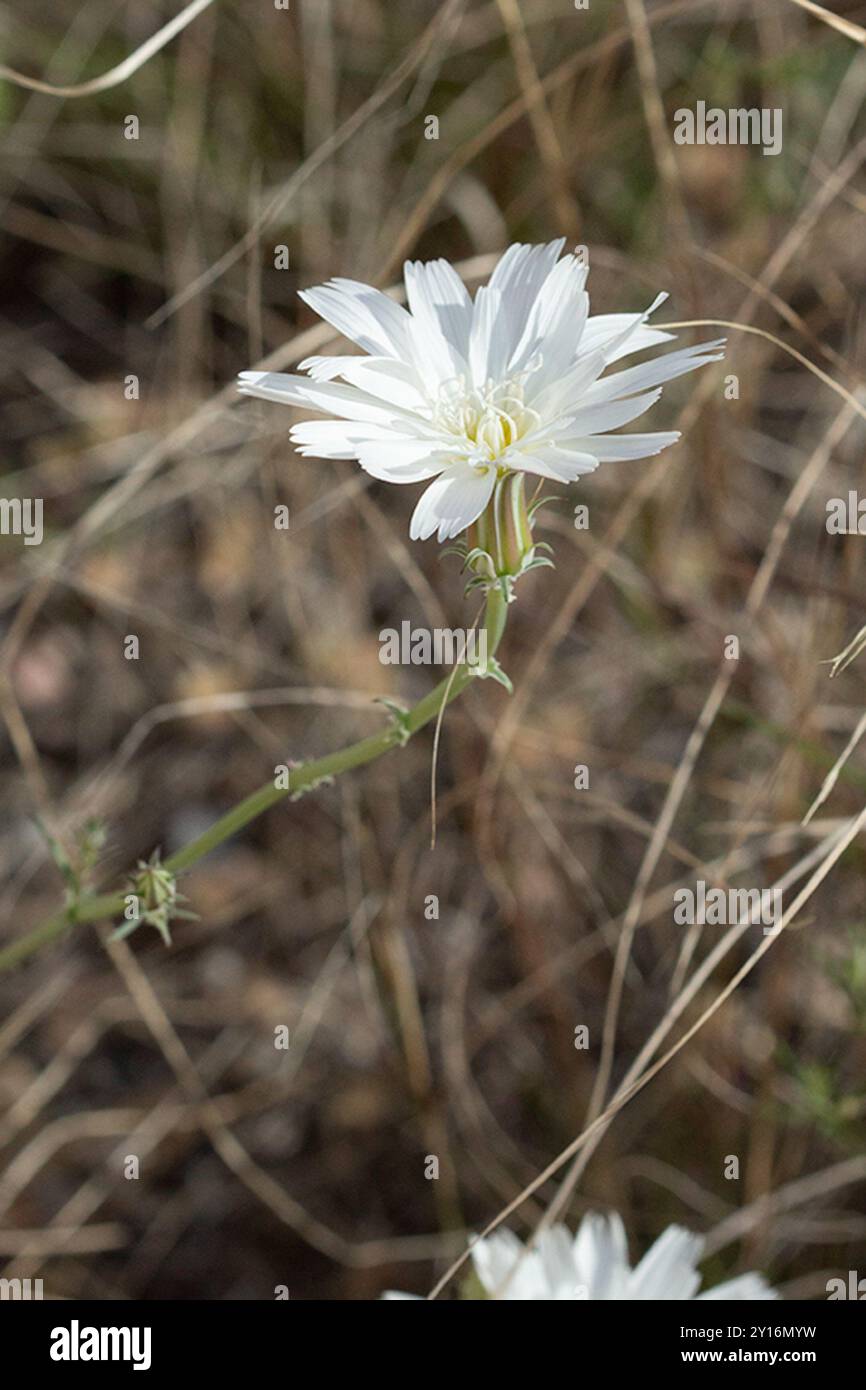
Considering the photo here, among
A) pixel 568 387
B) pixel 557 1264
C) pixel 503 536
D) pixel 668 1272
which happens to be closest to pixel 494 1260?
pixel 557 1264

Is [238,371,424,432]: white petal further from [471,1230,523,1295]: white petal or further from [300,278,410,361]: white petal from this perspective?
[471,1230,523,1295]: white petal

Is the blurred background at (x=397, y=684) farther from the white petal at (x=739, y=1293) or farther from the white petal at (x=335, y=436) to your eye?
the white petal at (x=335, y=436)

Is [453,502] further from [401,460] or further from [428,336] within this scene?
[428,336]

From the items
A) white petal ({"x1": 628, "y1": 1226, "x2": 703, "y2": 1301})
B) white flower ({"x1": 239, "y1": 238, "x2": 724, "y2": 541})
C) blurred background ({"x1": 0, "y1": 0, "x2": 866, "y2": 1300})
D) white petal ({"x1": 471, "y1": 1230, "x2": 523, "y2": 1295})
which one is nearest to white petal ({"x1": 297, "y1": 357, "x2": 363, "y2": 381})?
white flower ({"x1": 239, "y1": 238, "x2": 724, "y2": 541})

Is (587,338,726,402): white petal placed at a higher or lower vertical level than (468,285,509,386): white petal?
lower

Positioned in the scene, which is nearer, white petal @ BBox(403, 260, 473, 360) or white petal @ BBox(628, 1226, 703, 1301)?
white petal @ BBox(403, 260, 473, 360)
